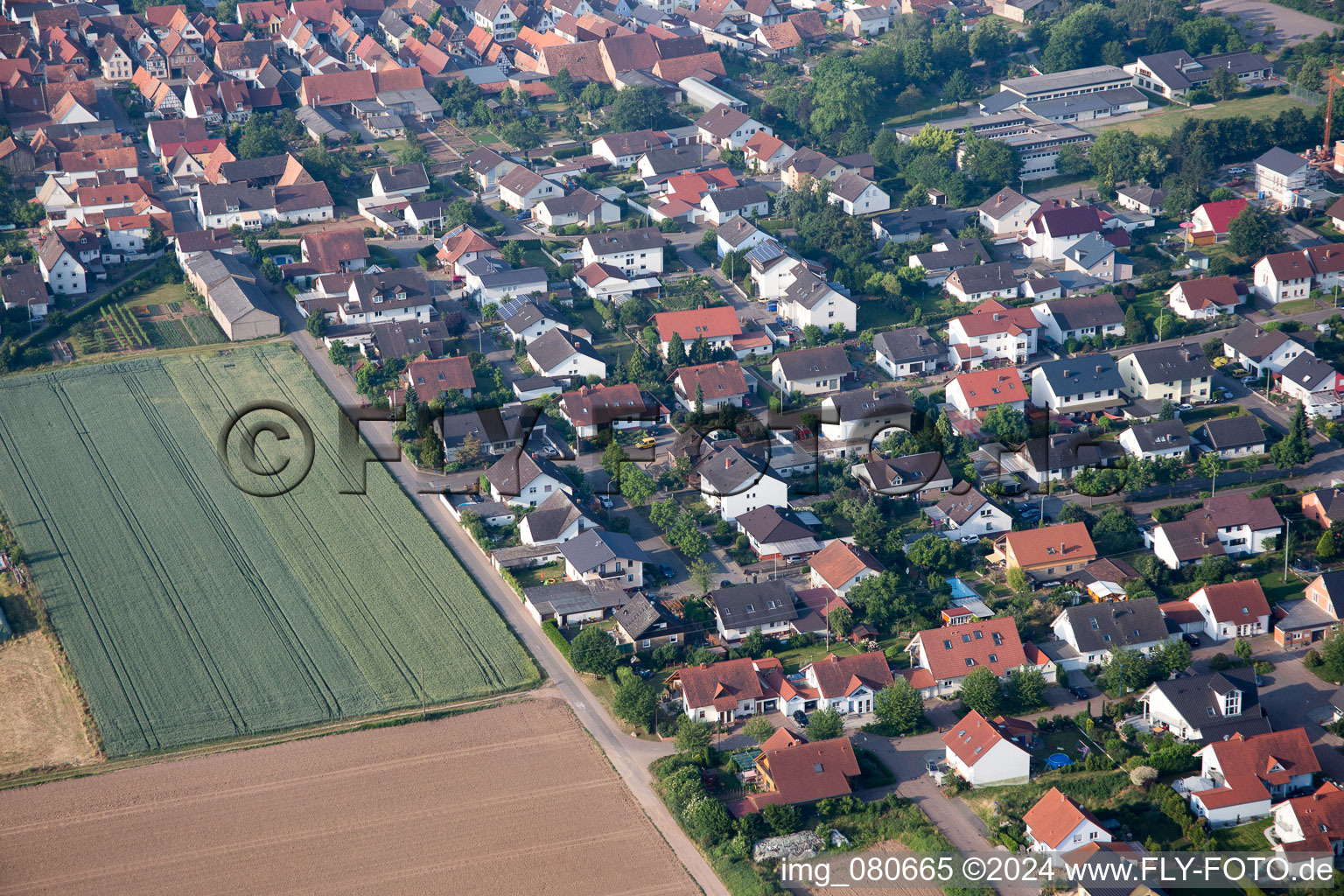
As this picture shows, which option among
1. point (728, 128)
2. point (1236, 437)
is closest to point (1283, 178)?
point (1236, 437)

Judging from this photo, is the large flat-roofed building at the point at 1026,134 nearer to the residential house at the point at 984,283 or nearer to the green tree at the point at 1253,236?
the green tree at the point at 1253,236

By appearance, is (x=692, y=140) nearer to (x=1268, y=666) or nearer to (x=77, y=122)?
(x=77, y=122)

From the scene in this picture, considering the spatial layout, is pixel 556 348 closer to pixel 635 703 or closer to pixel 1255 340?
pixel 635 703

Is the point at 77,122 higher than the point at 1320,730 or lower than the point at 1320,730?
higher

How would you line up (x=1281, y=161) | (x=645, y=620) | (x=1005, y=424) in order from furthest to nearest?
(x=1281, y=161)
(x=1005, y=424)
(x=645, y=620)

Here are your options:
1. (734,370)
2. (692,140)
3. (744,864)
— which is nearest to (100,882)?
(744,864)

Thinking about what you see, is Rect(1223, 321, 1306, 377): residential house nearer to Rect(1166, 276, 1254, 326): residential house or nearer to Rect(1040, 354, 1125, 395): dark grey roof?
Rect(1166, 276, 1254, 326): residential house
